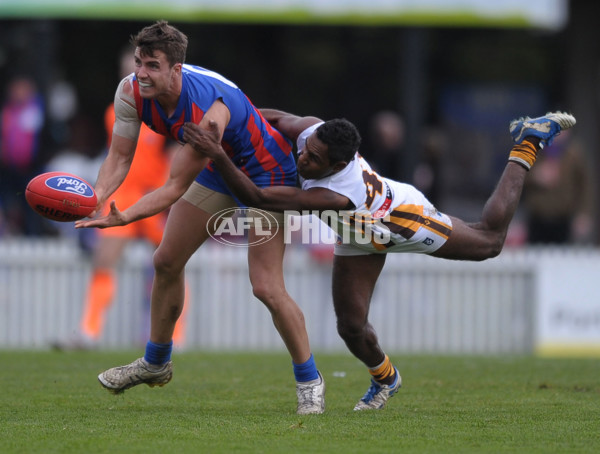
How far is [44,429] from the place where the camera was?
19.3ft

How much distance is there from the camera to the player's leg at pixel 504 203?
280 inches

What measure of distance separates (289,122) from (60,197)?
1567mm

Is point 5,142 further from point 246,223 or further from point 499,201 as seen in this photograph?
point 499,201

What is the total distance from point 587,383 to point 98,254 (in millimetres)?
5046

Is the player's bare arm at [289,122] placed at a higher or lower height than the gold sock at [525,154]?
higher

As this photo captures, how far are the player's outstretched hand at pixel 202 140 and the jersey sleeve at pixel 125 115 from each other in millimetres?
563

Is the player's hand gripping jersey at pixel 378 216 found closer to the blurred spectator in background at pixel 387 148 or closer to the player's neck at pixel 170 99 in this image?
the player's neck at pixel 170 99

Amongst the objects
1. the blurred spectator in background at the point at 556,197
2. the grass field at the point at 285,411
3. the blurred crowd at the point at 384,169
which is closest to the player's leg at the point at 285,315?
the grass field at the point at 285,411

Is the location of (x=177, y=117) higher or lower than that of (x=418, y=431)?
higher

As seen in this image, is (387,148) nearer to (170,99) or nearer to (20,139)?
(20,139)

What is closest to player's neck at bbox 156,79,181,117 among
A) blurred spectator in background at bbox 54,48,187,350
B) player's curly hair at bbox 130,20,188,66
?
player's curly hair at bbox 130,20,188,66

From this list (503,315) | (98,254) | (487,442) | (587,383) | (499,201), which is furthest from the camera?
(503,315)

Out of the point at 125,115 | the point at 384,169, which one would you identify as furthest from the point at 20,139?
the point at 125,115

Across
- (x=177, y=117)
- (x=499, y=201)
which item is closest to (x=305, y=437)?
(x=177, y=117)
